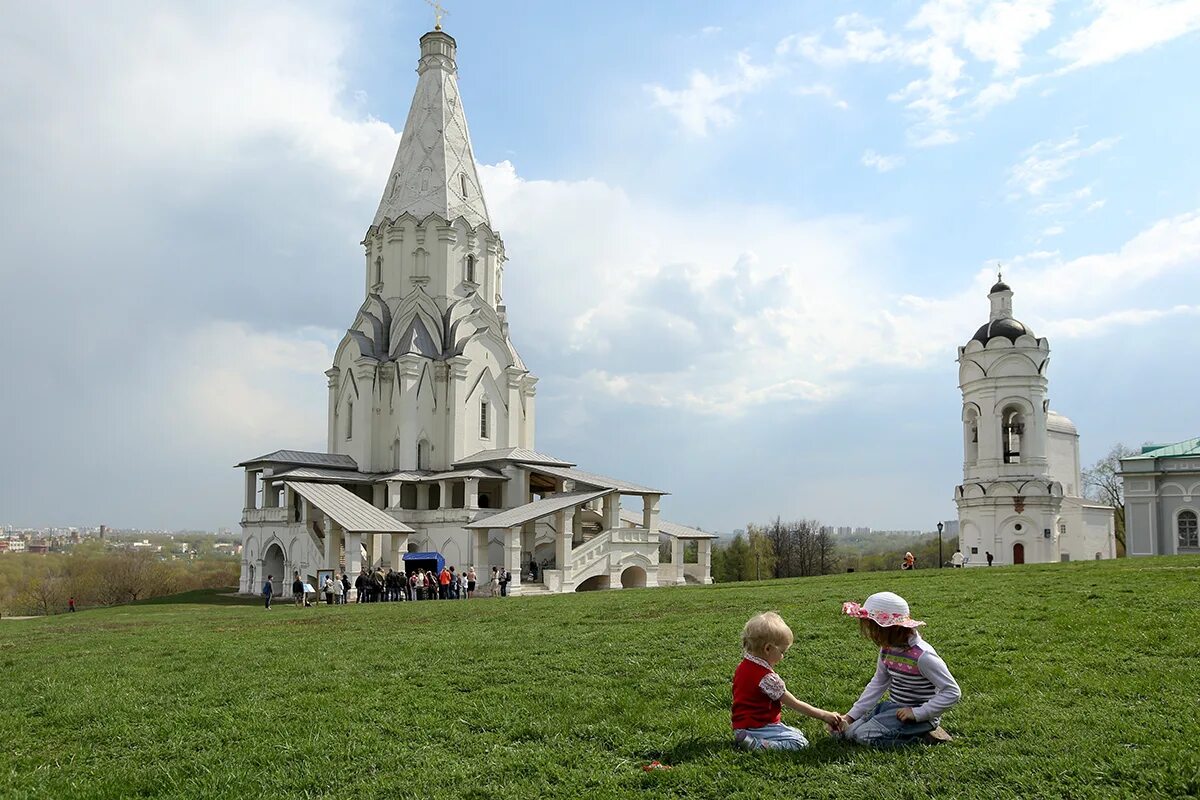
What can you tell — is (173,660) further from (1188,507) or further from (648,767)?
(1188,507)

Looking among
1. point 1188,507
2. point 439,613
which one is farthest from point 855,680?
point 1188,507

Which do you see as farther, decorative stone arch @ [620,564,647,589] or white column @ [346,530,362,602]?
decorative stone arch @ [620,564,647,589]

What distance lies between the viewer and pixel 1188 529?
141ft

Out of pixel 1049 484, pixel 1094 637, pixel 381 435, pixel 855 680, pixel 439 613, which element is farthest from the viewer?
pixel 381 435

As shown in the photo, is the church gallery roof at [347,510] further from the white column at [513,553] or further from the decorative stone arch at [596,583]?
the decorative stone arch at [596,583]

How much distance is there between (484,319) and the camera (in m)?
46.8

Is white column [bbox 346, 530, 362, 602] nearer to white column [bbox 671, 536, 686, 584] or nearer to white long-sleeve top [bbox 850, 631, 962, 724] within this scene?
white column [bbox 671, 536, 686, 584]

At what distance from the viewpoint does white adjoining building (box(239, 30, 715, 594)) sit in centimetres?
3603

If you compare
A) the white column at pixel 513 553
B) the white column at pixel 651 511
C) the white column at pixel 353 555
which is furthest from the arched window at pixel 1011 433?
the white column at pixel 353 555

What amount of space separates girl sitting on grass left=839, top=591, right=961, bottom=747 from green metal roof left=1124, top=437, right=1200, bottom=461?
4437cm

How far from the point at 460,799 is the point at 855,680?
4.12 meters

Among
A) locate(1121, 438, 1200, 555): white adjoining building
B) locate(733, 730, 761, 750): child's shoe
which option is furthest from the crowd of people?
locate(1121, 438, 1200, 555): white adjoining building

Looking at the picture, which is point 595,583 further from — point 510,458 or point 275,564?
point 275,564

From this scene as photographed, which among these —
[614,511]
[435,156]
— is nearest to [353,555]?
[614,511]
